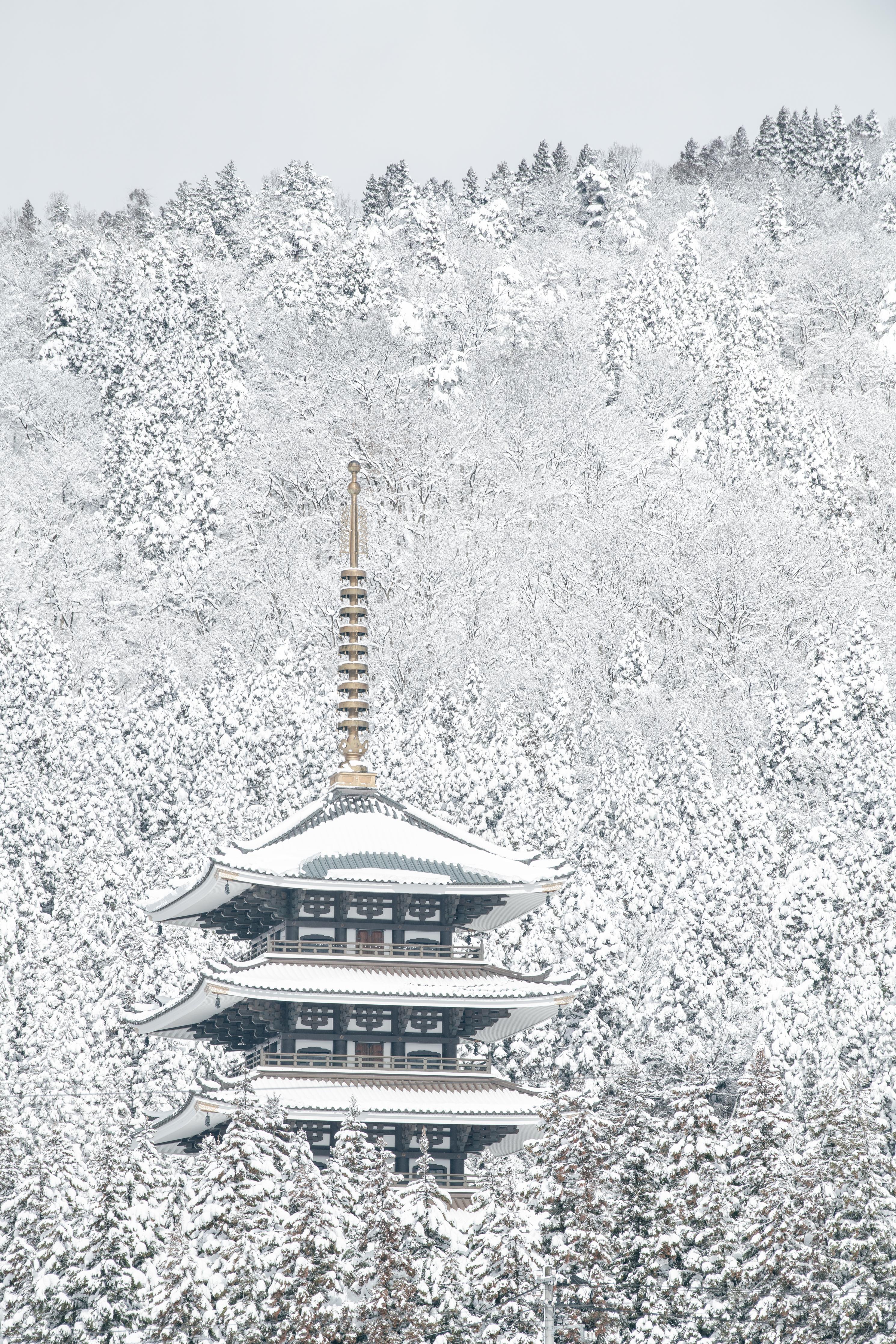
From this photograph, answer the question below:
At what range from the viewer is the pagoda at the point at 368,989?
99.6ft

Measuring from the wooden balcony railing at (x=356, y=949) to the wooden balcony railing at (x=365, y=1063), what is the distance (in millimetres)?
1598

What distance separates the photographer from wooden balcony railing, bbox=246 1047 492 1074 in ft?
101

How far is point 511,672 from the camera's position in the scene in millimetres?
79125

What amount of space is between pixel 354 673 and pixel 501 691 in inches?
1679

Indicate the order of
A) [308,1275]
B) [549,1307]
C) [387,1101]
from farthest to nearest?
[387,1101] < [549,1307] < [308,1275]

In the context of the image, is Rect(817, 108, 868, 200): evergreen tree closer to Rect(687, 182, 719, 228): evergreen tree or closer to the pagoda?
Rect(687, 182, 719, 228): evergreen tree

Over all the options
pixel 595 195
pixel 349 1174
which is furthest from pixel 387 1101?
pixel 595 195

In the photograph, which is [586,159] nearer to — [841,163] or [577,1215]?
[841,163]

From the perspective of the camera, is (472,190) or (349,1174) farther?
(472,190)

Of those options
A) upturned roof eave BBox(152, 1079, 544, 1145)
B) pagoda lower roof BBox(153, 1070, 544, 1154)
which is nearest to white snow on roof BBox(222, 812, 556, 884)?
pagoda lower roof BBox(153, 1070, 544, 1154)

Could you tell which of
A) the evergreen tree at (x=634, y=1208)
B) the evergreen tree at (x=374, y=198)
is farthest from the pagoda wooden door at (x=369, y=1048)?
the evergreen tree at (x=374, y=198)

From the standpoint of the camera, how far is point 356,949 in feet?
104

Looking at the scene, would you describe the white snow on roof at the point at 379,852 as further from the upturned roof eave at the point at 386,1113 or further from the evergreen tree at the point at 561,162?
the evergreen tree at the point at 561,162

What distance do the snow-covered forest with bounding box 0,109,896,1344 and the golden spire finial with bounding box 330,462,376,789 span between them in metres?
5.72
